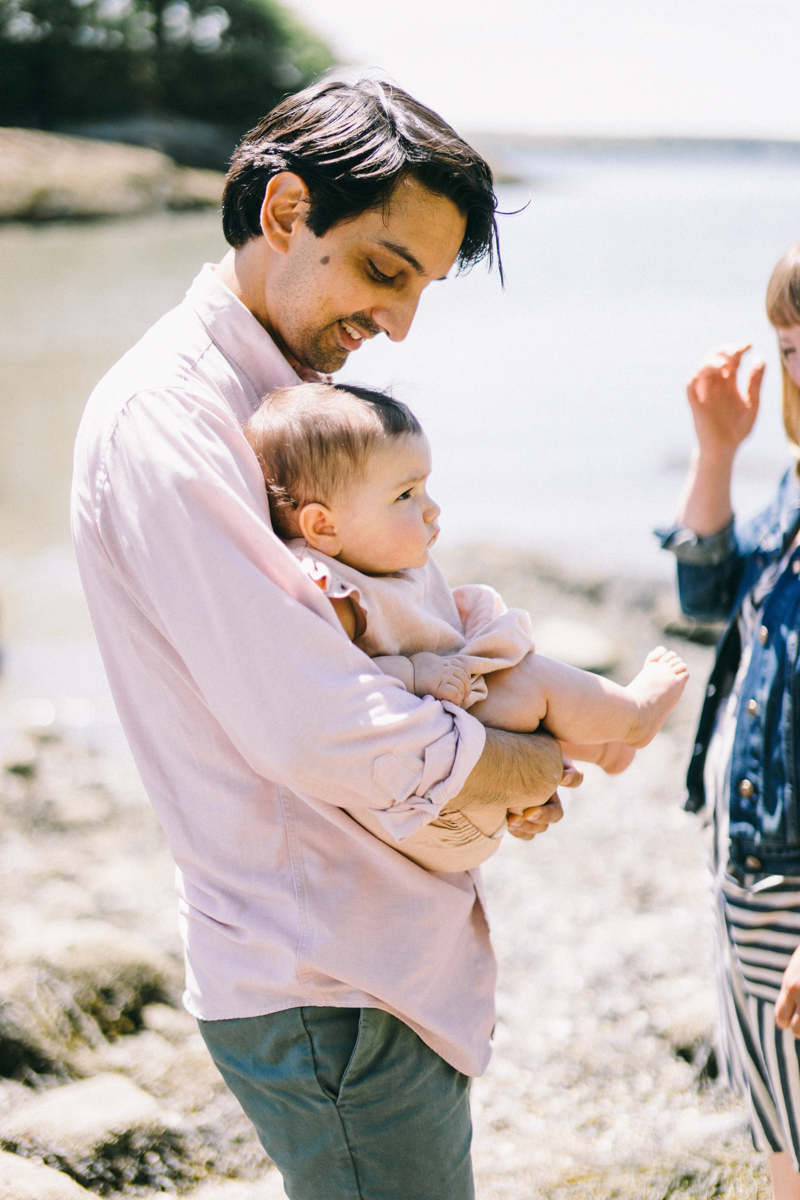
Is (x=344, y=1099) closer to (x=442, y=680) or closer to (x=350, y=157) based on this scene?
(x=442, y=680)

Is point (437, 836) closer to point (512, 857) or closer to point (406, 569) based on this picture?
point (406, 569)

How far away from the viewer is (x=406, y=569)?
145 centimetres

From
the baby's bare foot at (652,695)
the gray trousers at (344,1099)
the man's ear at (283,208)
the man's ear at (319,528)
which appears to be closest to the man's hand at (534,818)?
the baby's bare foot at (652,695)

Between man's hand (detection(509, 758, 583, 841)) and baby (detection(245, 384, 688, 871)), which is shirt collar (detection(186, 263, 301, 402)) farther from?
man's hand (detection(509, 758, 583, 841))

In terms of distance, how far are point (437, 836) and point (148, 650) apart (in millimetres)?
443

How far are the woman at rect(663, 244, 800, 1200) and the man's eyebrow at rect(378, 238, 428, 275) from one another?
88cm

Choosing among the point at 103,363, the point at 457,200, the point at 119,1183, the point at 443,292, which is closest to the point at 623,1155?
the point at 119,1183

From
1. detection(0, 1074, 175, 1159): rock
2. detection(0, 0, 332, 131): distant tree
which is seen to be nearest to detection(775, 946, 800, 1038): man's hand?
detection(0, 1074, 175, 1159): rock

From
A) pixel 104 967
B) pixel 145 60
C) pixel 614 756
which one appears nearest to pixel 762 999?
pixel 614 756

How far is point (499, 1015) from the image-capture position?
316cm

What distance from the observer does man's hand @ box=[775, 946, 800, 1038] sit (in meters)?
1.76

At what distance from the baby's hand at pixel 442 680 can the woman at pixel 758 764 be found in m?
0.81

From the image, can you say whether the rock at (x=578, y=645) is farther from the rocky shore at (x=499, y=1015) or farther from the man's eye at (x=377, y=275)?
the man's eye at (x=377, y=275)

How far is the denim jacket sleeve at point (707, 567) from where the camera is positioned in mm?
2244
